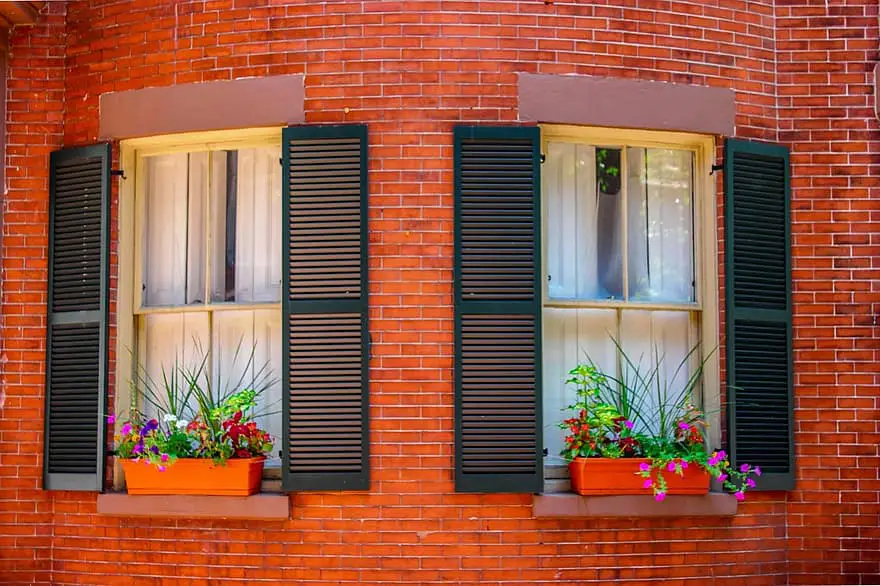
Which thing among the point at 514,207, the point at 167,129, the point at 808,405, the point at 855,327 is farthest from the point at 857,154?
the point at 167,129

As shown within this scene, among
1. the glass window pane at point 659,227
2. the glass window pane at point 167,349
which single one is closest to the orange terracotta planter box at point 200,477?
the glass window pane at point 167,349

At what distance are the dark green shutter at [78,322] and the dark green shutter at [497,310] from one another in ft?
7.25

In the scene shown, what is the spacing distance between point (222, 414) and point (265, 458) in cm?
41

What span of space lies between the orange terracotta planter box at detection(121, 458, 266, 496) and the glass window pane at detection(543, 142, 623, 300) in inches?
82.6

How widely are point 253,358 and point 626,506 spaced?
7.74 feet

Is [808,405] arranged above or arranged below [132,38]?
below

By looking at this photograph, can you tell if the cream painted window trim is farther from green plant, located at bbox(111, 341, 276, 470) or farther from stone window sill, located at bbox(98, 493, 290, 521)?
stone window sill, located at bbox(98, 493, 290, 521)

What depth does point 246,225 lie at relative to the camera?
7.74 m

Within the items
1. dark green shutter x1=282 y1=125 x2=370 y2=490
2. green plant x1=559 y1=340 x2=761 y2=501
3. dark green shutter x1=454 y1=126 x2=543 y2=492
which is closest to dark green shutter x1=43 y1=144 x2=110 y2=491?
dark green shutter x1=282 y1=125 x2=370 y2=490

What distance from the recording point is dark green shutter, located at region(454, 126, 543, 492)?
708 cm

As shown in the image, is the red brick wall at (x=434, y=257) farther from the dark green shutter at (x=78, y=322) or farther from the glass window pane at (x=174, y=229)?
the glass window pane at (x=174, y=229)

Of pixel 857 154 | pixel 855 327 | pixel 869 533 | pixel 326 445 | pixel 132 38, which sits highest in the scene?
pixel 132 38

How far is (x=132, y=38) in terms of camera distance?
308 inches

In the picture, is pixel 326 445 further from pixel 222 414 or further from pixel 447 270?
pixel 447 270
